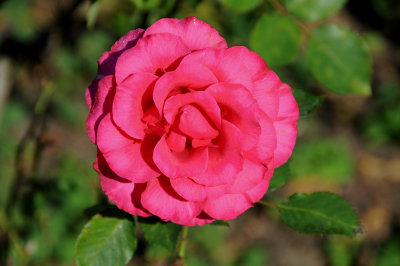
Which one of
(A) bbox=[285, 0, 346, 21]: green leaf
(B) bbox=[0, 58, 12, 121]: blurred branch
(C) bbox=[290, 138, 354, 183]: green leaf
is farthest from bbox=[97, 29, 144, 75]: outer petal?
(C) bbox=[290, 138, 354, 183]: green leaf

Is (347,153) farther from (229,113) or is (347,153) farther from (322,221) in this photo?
(229,113)

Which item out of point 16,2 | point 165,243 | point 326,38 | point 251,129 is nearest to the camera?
point 251,129

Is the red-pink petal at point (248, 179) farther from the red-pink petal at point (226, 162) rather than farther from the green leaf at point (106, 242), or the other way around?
the green leaf at point (106, 242)

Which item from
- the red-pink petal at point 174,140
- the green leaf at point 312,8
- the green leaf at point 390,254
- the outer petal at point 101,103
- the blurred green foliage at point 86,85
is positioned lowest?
the green leaf at point 390,254

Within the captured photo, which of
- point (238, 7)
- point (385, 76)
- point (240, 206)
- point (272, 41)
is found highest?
point (238, 7)

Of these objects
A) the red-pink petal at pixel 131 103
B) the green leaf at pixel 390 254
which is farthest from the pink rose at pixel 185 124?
the green leaf at pixel 390 254

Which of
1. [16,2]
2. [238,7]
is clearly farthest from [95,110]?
[16,2]
